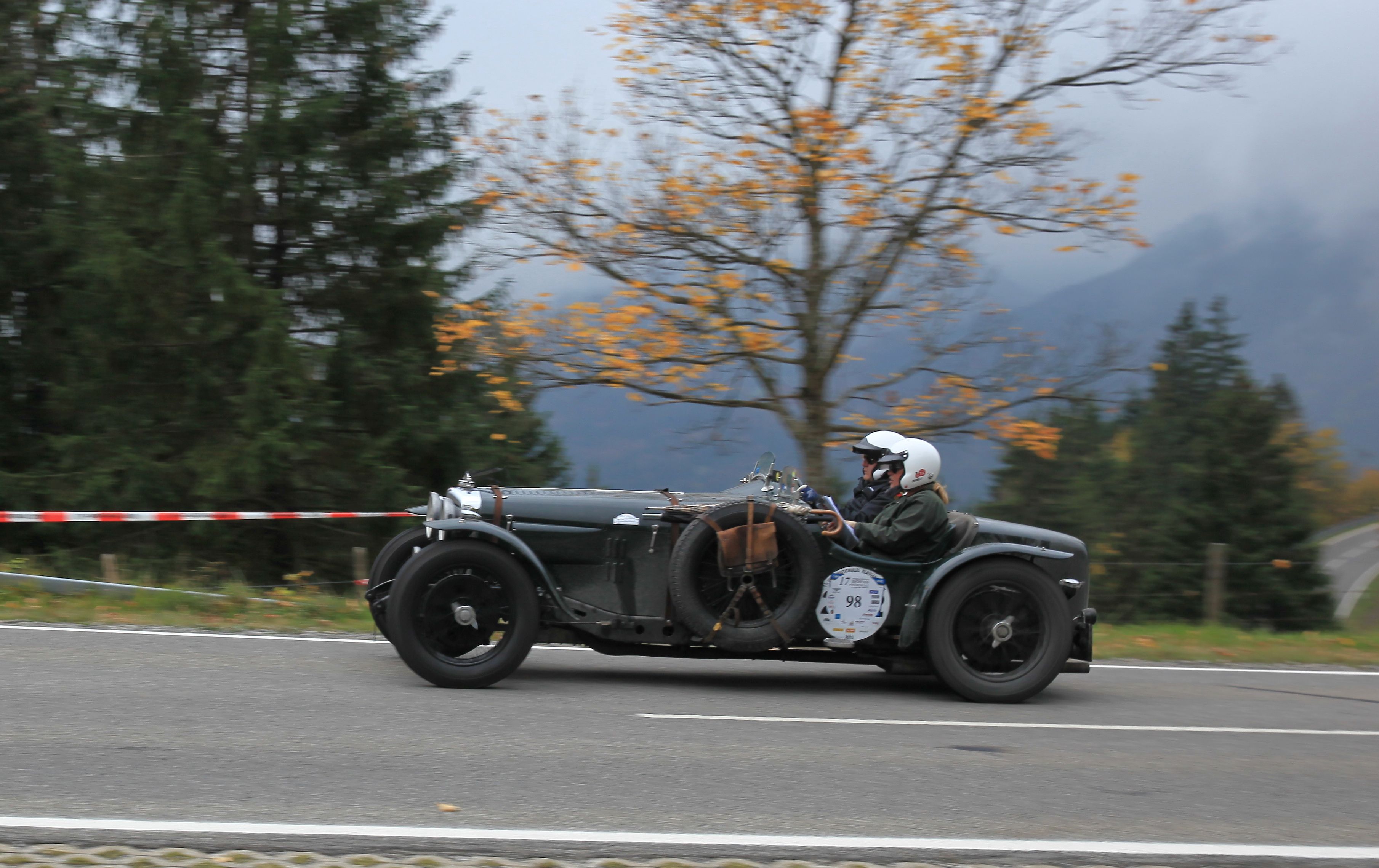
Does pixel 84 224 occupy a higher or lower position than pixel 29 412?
higher

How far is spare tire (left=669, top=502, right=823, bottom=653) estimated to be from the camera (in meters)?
7.01

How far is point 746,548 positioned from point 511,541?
4.44 feet

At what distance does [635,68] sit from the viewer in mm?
12578

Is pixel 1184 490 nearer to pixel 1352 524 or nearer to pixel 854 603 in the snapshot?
pixel 854 603

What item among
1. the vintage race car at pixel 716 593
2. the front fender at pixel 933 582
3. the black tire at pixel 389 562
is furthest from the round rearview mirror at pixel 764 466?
the black tire at pixel 389 562

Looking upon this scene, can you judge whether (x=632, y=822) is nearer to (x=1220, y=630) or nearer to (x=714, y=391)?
(x=714, y=391)

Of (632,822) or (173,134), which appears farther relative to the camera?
(173,134)

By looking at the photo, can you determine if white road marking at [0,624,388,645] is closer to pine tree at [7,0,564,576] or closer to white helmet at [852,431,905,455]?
white helmet at [852,431,905,455]

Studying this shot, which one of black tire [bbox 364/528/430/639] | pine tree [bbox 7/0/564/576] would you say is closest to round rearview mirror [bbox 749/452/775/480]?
black tire [bbox 364/528/430/639]

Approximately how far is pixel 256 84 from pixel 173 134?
57.8 inches

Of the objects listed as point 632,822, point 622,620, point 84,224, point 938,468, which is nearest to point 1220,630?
point 938,468

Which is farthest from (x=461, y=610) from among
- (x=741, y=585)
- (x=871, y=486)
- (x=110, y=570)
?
(x=110, y=570)

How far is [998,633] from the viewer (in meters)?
7.29

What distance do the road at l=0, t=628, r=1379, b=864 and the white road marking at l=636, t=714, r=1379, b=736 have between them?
4 centimetres
